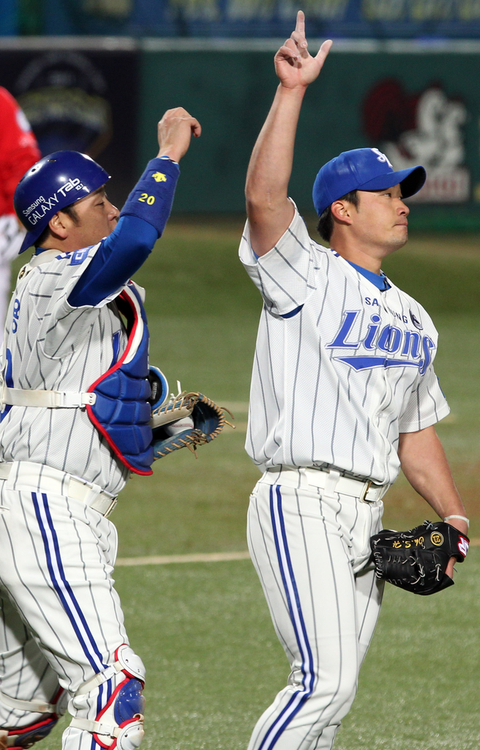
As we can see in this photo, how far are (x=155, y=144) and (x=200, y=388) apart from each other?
8.99 m

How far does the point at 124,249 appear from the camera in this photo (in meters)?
3.10

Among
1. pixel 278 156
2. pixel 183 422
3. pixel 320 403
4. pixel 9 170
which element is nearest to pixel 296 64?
pixel 278 156

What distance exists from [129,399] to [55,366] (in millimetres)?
239

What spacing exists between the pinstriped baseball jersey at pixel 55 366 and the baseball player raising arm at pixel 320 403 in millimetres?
462

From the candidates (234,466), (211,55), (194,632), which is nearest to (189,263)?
(211,55)

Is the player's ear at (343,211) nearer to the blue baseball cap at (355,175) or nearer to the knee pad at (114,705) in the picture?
the blue baseball cap at (355,175)

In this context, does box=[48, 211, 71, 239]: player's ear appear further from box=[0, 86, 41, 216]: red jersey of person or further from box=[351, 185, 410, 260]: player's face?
box=[0, 86, 41, 216]: red jersey of person

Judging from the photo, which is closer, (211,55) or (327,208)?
(327,208)

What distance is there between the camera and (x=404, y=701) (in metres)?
4.57

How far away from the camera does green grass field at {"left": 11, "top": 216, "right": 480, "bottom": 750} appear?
432cm

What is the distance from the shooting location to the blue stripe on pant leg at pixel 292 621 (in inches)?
124

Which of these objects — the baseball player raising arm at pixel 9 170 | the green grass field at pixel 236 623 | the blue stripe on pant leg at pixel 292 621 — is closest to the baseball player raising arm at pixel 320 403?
the blue stripe on pant leg at pixel 292 621

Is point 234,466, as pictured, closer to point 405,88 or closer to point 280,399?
point 280,399

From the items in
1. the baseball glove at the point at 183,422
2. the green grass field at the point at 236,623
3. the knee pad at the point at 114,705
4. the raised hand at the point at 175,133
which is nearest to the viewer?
the knee pad at the point at 114,705
